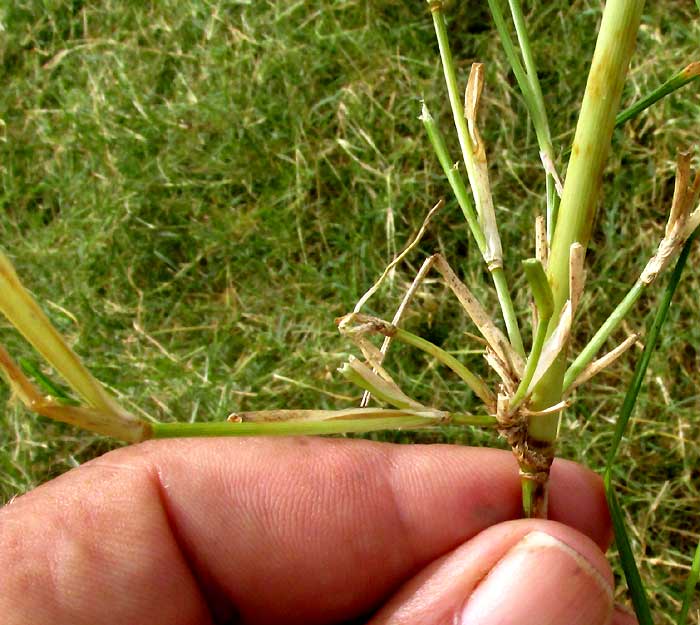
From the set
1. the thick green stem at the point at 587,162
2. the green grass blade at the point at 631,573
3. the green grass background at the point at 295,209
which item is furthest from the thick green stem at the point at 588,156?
the green grass background at the point at 295,209

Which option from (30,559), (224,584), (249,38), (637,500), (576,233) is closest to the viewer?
(576,233)

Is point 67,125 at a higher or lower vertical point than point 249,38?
lower

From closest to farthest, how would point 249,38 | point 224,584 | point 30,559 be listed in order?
point 30,559
point 224,584
point 249,38

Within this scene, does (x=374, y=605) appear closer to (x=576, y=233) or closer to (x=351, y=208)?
(x=576, y=233)

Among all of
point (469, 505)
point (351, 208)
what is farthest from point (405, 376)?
point (469, 505)

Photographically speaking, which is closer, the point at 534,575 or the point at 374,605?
the point at 534,575

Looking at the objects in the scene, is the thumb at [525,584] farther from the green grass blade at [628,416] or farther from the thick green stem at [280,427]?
the thick green stem at [280,427]

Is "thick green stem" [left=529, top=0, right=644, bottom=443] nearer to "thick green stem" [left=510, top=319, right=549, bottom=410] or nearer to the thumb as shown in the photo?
"thick green stem" [left=510, top=319, right=549, bottom=410]
